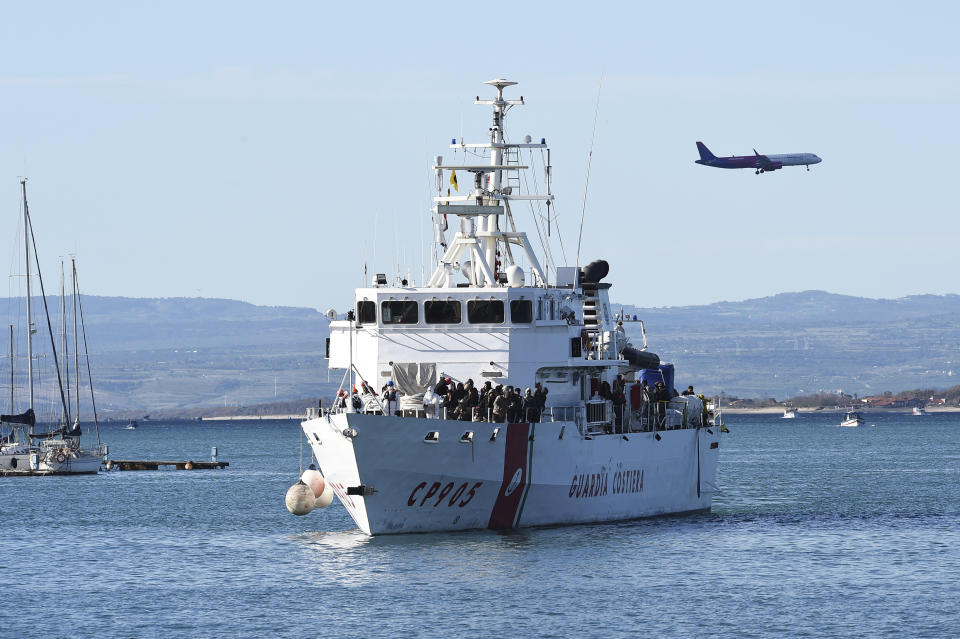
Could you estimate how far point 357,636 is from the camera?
30609 millimetres

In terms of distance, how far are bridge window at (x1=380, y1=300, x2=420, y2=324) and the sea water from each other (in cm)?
588

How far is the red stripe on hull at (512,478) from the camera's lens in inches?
1560

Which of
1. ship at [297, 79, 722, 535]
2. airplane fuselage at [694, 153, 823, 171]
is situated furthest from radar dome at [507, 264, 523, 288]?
airplane fuselage at [694, 153, 823, 171]

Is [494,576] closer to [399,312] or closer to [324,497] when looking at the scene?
[324,497]

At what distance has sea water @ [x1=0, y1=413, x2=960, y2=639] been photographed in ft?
104

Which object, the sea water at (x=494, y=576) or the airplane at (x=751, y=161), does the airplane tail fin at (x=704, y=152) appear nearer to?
the airplane at (x=751, y=161)

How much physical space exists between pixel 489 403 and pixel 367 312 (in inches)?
194

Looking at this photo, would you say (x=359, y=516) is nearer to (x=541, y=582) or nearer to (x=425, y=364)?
(x=425, y=364)

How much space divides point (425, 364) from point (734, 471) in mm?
44052

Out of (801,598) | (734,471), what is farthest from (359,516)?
(734,471)

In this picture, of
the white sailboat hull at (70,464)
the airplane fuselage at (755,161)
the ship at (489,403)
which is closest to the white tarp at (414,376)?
the ship at (489,403)

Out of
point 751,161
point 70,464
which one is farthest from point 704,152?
point 70,464

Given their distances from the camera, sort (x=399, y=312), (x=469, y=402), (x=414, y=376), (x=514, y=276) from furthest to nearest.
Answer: (x=514, y=276) < (x=399, y=312) < (x=414, y=376) < (x=469, y=402)

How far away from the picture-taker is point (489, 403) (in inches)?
1591
